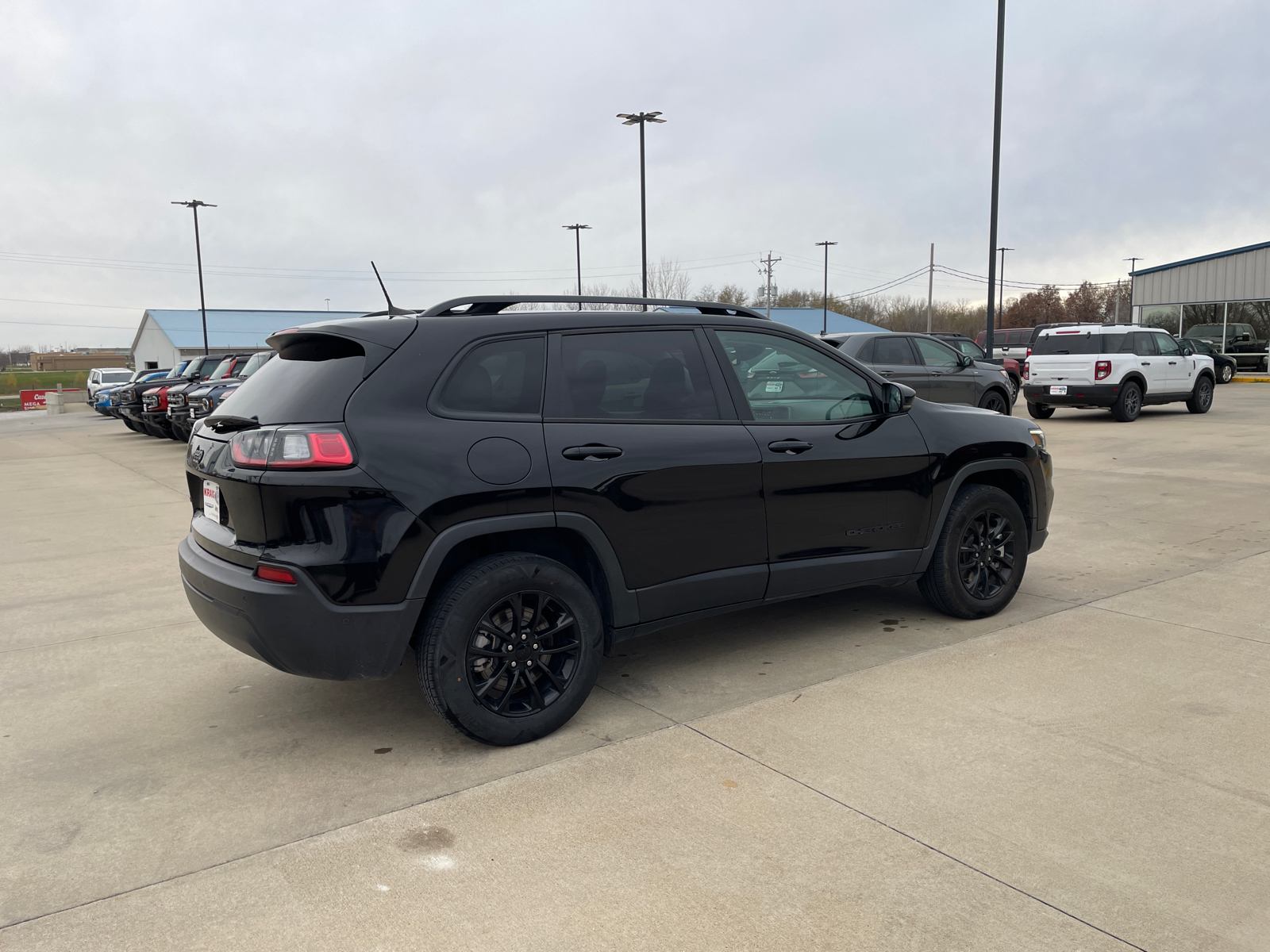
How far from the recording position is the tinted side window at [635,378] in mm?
3961

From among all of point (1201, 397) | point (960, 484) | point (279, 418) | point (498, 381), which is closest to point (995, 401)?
point (1201, 397)

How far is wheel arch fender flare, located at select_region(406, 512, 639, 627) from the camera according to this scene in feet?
11.5

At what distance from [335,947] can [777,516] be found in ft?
8.51

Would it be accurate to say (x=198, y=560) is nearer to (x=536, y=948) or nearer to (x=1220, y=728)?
(x=536, y=948)

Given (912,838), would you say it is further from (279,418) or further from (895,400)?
(279,418)

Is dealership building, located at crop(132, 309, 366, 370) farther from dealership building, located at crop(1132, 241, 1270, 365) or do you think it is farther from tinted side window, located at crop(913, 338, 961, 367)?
tinted side window, located at crop(913, 338, 961, 367)

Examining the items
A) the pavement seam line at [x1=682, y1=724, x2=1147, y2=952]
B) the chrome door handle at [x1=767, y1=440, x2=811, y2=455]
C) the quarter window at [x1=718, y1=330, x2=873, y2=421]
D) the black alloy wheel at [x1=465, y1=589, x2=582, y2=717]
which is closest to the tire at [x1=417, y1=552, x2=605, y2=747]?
the black alloy wheel at [x1=465, y1=589, x2=582, y2=717]

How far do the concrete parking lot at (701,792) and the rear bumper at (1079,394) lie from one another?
12.6 metres

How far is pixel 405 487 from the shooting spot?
3.45m

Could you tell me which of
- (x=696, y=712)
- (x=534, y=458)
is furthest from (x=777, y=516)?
(x=534, y=458)

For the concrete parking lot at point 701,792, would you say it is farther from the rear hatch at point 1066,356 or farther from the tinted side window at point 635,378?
the rear hatch at point 1066,356

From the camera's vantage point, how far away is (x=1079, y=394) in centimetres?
1753

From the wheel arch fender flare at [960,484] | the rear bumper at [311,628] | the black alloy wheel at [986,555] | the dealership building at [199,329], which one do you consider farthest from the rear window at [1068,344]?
the dealership building at [199,329]

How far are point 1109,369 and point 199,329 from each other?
7032 centimetres
